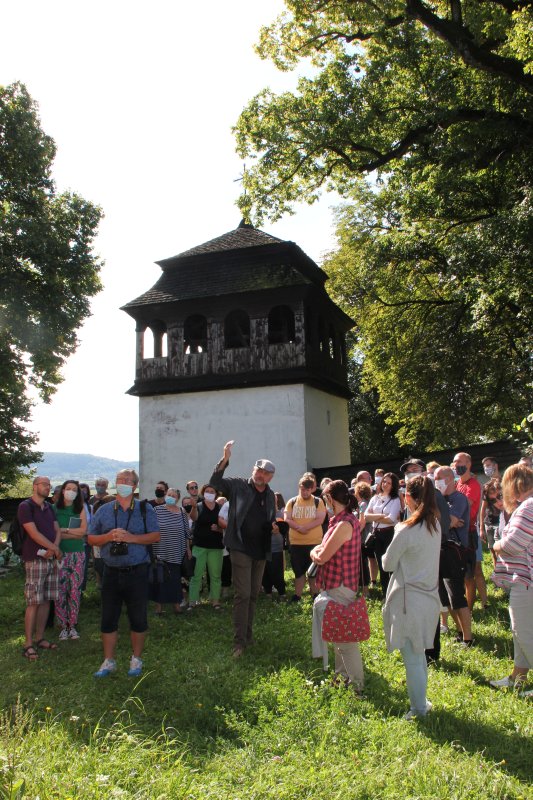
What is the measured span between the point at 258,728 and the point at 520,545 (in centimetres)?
248

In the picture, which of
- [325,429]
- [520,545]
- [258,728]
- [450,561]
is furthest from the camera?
[325,429]

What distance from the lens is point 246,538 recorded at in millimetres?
7531

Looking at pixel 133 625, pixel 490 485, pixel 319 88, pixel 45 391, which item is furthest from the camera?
pixel 45 391

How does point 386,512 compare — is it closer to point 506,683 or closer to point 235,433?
point 506,683

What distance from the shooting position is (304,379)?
22562 mm

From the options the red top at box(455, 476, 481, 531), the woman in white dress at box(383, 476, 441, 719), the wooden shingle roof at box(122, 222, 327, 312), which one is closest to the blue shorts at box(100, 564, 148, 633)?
the woman in white dress at box(383, 476, 441, 719)

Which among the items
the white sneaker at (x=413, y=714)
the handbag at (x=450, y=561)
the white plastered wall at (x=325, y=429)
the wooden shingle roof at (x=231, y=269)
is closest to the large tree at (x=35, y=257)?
the wooden shingle roof at (x=231, y=269)

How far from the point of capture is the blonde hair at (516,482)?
5836 mm

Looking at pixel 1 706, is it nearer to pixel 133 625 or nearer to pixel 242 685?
pixel 133 625

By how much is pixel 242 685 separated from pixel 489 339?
19.1 metres

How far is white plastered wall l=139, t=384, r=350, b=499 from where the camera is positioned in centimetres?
2259

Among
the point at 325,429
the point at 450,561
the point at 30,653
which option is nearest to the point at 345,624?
the point at 450,561

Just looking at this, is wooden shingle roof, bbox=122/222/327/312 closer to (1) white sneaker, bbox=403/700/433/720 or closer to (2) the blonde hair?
(2) the blonde hair

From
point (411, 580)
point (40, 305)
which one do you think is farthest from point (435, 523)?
point (40, 305)
